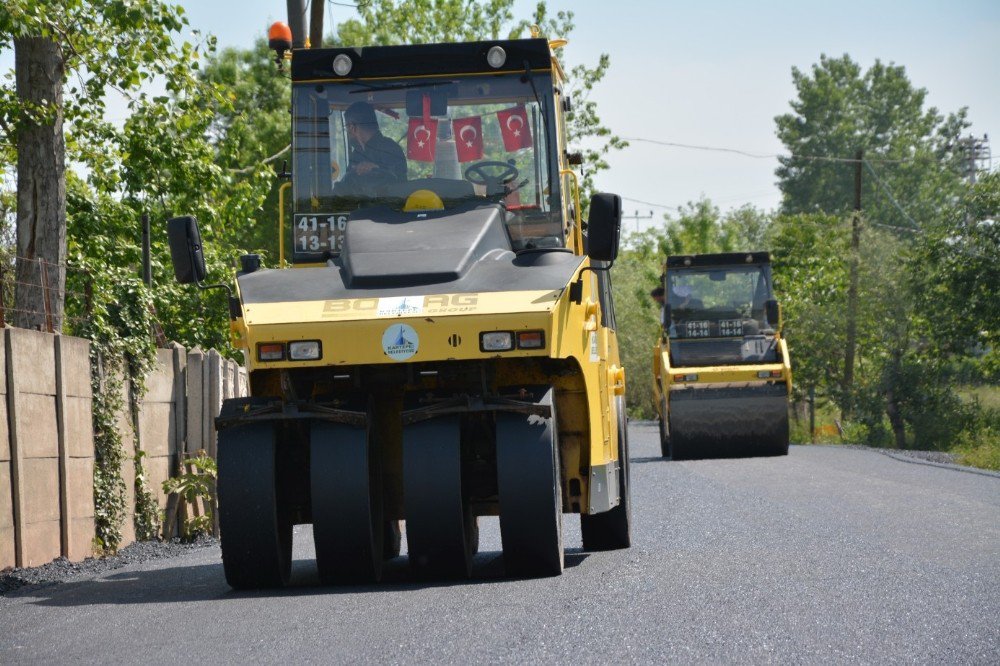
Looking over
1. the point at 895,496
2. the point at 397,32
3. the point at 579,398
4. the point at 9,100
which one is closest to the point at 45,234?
the point at 9,100

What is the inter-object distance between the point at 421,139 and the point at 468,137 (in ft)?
0.95

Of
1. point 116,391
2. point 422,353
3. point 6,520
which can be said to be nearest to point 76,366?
point 116,391

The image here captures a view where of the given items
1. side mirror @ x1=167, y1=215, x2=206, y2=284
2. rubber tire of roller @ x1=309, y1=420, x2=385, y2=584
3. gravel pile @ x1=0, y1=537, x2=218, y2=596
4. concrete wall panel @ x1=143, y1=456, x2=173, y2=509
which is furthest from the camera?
concrete wall panel @ x1=143, y1=456, x2=173, y2=509

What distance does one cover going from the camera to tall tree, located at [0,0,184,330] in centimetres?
1377

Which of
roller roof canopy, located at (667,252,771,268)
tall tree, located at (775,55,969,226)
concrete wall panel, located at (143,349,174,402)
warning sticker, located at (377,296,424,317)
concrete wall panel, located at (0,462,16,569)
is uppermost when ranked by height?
tall tree, located at (775,55,969,226)

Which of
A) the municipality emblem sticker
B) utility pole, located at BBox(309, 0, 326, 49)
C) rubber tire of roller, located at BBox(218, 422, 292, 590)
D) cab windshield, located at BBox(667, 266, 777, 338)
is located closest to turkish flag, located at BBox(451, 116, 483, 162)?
the municipality emblem sticker

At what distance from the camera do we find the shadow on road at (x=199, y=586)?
8.25m

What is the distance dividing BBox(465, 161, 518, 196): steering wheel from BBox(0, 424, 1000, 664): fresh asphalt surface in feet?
7.47

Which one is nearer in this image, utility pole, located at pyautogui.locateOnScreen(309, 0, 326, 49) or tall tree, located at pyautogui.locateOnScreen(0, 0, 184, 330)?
tall tree, located at pyautogui.locateOnScreen(0, 0, 184, 330)

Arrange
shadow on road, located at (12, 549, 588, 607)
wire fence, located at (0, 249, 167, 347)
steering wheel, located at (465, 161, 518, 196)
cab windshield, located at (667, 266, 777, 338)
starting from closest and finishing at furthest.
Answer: shadow on road, located at (12, 549, 588, 607), steering wheel, located at (465, 161, 518, 196), wire fence, located at (0, 249, 167, 347), cab windshield, located at (667, 266, 777, 338)

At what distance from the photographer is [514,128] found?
32.1ft

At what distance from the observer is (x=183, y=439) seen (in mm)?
13617

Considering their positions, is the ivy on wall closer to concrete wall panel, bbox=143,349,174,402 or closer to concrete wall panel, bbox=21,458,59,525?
concrete wall panel, bbox=143,349,174,402

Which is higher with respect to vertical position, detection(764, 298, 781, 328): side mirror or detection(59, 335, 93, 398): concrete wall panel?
detection(764, 298, 781, 328): side mirror
